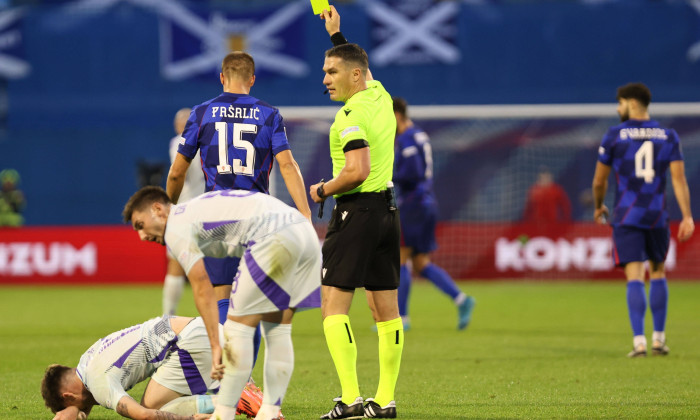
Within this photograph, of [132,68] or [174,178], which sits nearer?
[174,178]

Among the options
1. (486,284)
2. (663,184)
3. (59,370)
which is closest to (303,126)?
(486,284)

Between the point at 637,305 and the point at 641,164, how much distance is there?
3.96ft

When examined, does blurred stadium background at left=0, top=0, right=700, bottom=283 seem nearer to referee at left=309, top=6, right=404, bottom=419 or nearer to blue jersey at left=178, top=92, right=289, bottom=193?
blue jersey at left=178, top=92, right=289, bottom=193

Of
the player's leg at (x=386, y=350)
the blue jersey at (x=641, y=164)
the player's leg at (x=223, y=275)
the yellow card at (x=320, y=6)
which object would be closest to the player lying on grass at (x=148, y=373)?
the player's leg at (x=223, y=275)

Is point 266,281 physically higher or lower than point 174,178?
lower

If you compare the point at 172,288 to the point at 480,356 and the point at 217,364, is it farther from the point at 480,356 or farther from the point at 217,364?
the point at 217,364

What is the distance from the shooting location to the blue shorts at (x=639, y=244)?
28.5 ft

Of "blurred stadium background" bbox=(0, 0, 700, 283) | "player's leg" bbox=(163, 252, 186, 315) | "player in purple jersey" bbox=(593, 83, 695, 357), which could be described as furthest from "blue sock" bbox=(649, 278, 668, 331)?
"blurred stadium background" bbox=(0, 0, 700, 283)

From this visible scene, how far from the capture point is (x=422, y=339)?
10.2 meters

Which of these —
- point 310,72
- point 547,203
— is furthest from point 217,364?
point 310,72

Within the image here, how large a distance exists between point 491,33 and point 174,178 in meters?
20.7

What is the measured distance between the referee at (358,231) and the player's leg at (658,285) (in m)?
3.53

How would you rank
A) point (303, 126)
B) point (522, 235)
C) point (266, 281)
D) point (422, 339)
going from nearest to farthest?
point (266, 281) → point (422, 339) → point (522, 235) → point (303, 126)

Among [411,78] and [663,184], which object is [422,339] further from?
[411,78]
